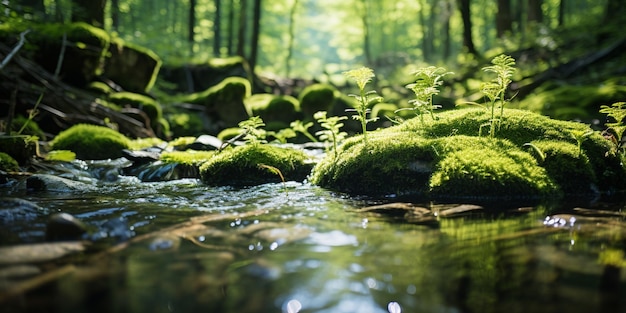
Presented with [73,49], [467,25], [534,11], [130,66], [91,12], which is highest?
[534,11]

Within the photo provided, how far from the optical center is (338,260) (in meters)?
2.05

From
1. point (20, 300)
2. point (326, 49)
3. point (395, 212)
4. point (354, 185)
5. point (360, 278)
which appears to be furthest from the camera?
point (326, 49)

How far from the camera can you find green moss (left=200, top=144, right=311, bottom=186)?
5.13 meters

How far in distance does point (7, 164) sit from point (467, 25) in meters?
18.0

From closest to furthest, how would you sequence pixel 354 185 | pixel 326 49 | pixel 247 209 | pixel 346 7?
pixel 247 209 → pixel 354 185 → pixel 346 7 → pixel 326 49

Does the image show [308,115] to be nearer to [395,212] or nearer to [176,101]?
[176,101]

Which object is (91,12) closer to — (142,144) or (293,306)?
(142,144)

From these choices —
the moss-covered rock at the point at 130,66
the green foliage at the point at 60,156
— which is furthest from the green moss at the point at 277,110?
the green foliage at the point at 60,156

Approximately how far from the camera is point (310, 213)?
316 cm

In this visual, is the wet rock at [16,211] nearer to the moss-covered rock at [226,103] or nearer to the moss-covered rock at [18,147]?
the moss-covered rock at [18,147]

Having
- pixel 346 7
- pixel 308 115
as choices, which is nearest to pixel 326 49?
pixel 346 7

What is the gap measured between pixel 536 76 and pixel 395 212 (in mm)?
12773

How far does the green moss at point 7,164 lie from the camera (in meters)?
5.06

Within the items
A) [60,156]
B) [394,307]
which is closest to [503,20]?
[60,156]
